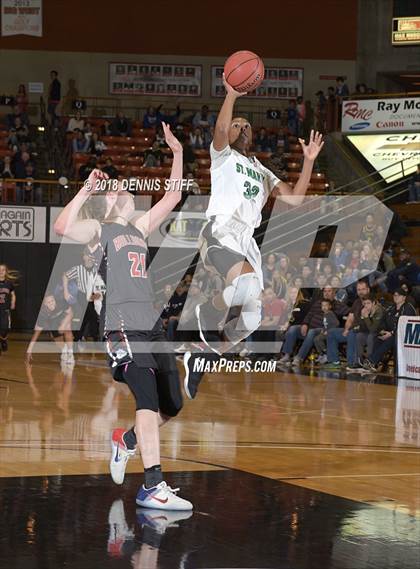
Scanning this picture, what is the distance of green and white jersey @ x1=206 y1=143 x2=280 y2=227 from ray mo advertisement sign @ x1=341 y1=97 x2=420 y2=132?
2081 cm

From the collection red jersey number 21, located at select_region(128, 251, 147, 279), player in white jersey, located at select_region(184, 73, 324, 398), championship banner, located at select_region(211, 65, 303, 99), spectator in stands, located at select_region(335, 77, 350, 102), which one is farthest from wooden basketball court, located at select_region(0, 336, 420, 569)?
championship banner, located at select_region(211, 65, 303, 99)

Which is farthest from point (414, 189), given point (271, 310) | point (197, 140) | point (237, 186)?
point (237, 186)

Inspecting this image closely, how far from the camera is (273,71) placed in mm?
34094

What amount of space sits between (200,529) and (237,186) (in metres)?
2.64

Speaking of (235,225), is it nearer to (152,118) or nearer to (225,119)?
(225,119)

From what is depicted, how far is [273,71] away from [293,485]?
2737cm

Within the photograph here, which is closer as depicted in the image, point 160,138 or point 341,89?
point 160,138

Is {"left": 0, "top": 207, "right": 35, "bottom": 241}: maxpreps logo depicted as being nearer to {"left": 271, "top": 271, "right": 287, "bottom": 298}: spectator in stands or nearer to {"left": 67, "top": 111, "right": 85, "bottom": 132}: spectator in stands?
{"left": 67, "top": 111, "right": 85, "bottom": 132}: spectator in stands

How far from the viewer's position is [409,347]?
17547 mm

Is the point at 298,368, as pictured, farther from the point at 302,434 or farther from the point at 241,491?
the point at 241,491

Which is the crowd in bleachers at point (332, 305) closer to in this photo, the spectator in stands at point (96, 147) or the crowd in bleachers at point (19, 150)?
the crowd in bleachers at point (19, 150)

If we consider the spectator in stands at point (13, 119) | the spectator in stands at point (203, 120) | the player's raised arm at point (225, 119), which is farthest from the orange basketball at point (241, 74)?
the spectator in stands at point (13, 119)

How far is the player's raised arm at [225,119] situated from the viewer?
7.22m

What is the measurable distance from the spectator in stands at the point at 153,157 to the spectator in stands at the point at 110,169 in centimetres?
94
